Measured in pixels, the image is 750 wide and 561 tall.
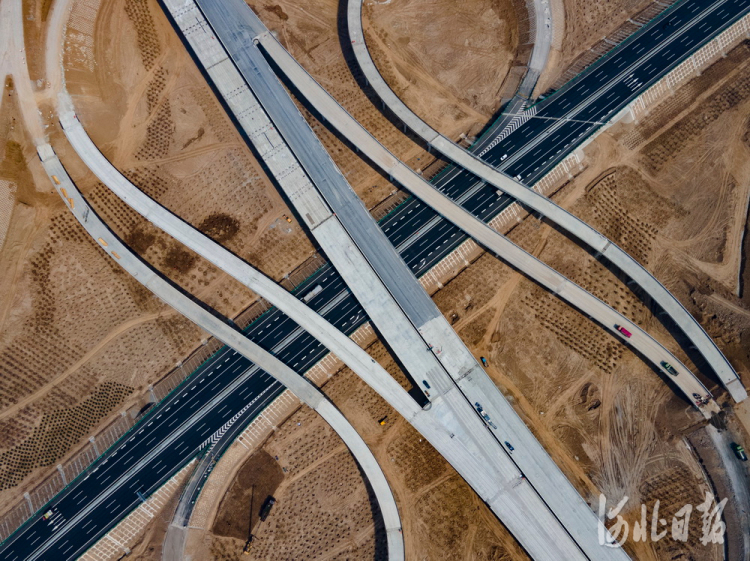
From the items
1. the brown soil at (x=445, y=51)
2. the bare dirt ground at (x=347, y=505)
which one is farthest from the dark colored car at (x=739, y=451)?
the brown soil at (x=445, y=51)

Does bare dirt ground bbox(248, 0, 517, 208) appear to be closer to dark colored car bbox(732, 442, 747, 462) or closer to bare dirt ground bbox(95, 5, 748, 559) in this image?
bare dirt ground bbox(95, 5, 748, 559)

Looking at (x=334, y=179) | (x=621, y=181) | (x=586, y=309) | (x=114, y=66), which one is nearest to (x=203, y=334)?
(x=334, y=179)

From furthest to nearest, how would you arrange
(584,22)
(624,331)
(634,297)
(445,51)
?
(584,22), (445,51), (634,297), (624,331)

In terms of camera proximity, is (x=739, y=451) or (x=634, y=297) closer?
(x=739, y=451)

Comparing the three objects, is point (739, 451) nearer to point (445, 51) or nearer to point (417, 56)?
point (445, 51)

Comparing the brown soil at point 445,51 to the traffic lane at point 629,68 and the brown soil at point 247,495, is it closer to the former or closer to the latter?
the traffic lane at point 629,68

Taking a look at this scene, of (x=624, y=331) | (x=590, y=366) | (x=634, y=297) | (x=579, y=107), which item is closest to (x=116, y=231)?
(x=590, y=366)
